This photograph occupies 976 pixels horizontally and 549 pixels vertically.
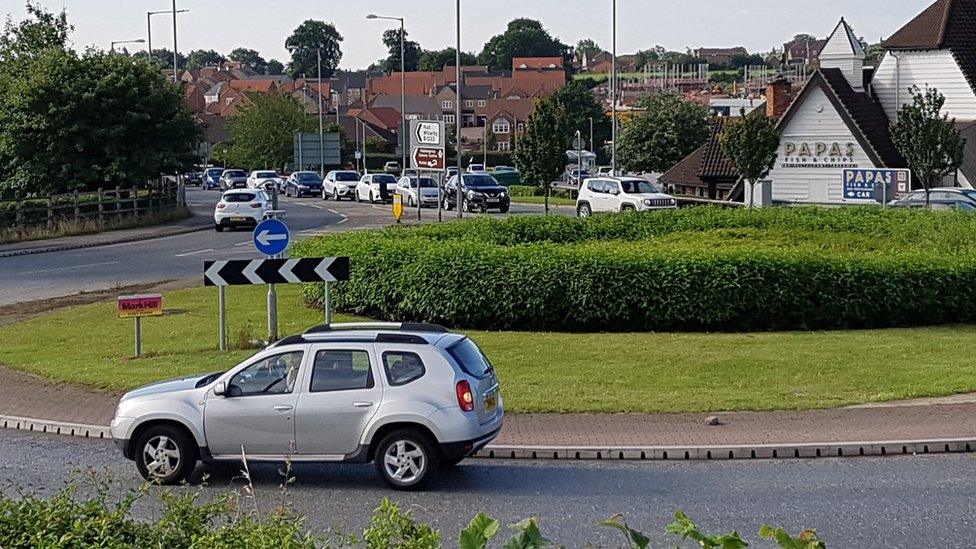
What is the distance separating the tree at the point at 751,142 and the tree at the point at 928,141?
12.7 ft

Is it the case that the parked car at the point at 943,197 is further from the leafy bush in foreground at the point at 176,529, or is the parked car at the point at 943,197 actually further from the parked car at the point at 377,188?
the leafy bush in foreground at the point at 176,529

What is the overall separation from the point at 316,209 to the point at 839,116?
78.7ft

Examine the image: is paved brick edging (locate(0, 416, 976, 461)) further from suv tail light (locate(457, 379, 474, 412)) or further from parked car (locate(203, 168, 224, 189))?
parked car (locate(203, 168, 224, 189))

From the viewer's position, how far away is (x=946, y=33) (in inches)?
2068

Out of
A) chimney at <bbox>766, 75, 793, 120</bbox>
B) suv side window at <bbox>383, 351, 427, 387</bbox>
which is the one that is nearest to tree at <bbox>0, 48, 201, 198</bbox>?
chimney at <bbox>766, 75, 793, 120</bbox>

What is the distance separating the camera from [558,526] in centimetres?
1108

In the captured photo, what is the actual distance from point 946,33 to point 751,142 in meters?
17.2

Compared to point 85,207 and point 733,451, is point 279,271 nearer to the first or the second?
point 733,451

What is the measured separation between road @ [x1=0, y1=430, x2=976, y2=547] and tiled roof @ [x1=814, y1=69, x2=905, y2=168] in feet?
133

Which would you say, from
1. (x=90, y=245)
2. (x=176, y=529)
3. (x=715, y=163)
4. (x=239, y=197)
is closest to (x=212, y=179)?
(x=239, y=197)

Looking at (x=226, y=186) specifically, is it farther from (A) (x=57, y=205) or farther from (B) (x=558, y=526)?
(B) (x=558, y=526)

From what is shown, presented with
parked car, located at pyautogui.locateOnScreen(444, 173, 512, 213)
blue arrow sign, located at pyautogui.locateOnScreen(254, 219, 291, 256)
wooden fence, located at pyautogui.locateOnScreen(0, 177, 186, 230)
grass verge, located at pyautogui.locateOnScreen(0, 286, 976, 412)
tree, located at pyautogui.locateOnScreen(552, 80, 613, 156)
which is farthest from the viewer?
tree, located at pyautogui.locateOnScreen(552, 80, 613, 156)

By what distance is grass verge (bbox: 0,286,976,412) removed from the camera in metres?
16.1

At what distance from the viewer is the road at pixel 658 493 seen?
11.0 meters
